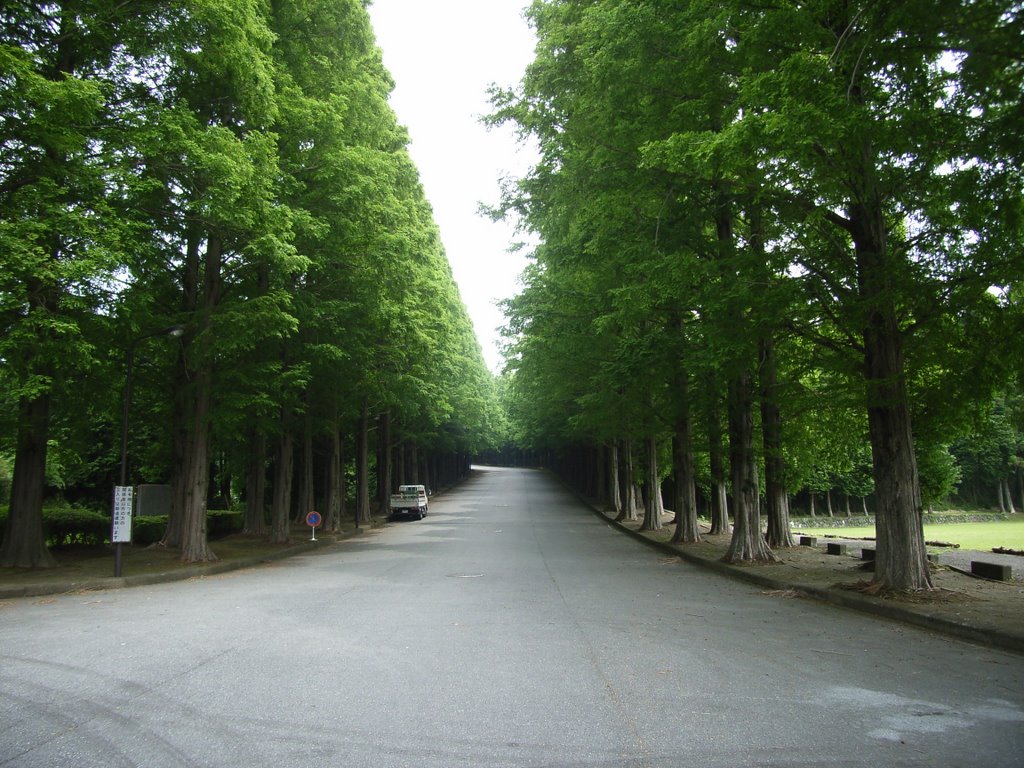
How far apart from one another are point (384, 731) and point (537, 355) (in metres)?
19.6

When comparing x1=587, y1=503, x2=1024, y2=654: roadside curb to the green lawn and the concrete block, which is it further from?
the green lawn

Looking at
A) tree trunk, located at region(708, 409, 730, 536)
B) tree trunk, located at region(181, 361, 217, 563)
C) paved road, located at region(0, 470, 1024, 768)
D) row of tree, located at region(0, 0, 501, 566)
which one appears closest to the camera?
paved road, located at region(0, 470, 1024, 768)

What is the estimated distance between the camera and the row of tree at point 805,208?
7527mm

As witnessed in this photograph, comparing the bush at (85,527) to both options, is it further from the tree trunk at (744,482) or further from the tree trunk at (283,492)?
the tree trunk at (744,482)

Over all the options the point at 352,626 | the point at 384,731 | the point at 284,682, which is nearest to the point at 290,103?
the point at 352,626

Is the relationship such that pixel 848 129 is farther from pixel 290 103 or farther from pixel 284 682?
pixel 290 103

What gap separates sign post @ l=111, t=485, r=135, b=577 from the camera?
13344 millimetres

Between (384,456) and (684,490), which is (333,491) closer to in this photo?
(384,456)

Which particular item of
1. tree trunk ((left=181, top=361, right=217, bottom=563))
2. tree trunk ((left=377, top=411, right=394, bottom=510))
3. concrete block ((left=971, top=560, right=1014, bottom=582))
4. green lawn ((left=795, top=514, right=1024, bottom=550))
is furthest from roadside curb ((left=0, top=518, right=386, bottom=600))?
green lawn ((left=795, top=514, right=1024, bottom=550))

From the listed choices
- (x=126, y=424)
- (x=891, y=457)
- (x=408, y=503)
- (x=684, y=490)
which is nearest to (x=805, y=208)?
(x=891, y=457)

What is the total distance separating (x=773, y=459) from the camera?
59.5 feet

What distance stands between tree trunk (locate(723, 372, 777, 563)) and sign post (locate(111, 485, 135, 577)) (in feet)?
43.7

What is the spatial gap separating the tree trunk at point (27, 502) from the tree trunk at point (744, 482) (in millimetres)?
15590

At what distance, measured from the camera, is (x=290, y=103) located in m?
16.2
